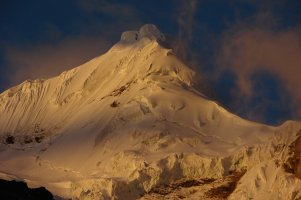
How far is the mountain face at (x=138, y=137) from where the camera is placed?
8962 cm

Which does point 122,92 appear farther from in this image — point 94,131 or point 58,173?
point 58,173

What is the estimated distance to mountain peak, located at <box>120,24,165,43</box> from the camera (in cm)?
13675

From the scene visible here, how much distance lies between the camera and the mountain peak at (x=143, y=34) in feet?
449

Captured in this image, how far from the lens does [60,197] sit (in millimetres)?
91688

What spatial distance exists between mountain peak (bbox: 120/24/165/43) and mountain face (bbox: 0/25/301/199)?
15 centimetres

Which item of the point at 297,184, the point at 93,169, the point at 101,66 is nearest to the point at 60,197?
the point at 93,169

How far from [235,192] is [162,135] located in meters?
19.4

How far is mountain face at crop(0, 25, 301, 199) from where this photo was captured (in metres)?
89.6

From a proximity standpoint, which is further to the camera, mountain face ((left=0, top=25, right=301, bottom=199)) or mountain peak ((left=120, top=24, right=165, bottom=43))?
mountain peak ((left=120, top=24, right=165, bottom=43))

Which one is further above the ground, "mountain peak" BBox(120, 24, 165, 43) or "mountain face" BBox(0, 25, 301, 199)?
"mountain peak" BBox(120, 24, 165, 43)

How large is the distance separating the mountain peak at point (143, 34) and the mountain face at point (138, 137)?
15 cm

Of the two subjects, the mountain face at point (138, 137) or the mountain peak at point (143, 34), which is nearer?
the mountain face at point (138, 137)

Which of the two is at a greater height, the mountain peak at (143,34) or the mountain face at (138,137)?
the mountain peak at (143,34)

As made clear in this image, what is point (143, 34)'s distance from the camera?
137750mm
